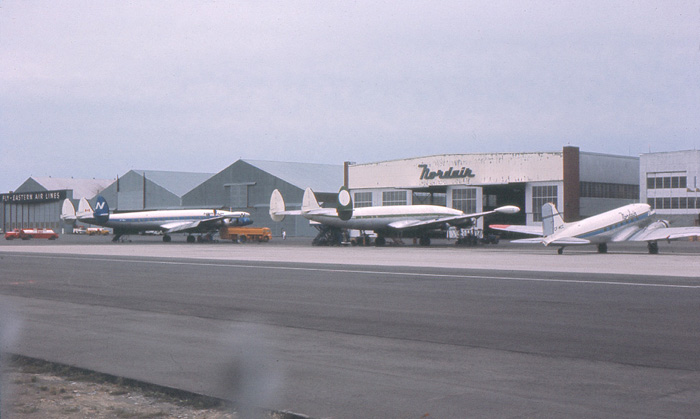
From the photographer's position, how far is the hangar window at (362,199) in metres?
84.8

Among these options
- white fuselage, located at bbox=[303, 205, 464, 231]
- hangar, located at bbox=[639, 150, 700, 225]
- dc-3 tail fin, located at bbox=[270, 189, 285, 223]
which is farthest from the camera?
hangar, located at bbox=[639, 150, 700, 225]

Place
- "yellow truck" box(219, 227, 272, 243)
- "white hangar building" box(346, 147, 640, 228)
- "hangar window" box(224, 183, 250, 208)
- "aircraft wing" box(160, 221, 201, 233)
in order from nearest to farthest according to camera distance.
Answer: "white hangar building" box(346, 147, 640, 228) → "aircraft wing" box(160, 221, 201, 233) → "yellow truck" box(219, 227, 272, 243) → "hangar window" box(224, 183, 250, 208)

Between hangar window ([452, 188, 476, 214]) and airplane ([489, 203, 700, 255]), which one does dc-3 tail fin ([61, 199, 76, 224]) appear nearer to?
hangar window ([452, 188, 476, 214])

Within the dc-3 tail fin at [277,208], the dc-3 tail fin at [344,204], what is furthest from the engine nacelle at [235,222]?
the dc-3 tail fin at [344,204]

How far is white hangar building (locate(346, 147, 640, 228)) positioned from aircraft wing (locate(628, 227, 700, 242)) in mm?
25343

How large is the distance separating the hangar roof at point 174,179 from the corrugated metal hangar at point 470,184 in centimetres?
38

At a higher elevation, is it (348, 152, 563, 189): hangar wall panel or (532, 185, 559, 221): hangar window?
(348, 152, 563, 189): hangar wall panel

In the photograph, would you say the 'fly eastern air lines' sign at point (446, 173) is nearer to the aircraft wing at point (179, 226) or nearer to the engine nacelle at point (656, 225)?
the aircraft wing at point (179, 226)

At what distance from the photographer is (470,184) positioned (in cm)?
7525

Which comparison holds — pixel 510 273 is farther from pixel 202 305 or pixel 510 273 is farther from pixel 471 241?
pixel 471 241

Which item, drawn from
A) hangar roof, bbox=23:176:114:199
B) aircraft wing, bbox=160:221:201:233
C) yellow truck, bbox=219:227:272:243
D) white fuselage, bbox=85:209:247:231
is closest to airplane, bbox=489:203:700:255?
yellow truck, bbox=219:227:272:243

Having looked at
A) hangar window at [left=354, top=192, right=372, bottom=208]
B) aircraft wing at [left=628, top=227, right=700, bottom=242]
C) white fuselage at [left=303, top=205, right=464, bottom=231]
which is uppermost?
hangar window at [left=354, top=192, right=372, bottom=208]

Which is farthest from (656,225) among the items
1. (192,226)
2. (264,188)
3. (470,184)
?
(264,188)

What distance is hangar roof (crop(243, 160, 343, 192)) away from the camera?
97.7 m
